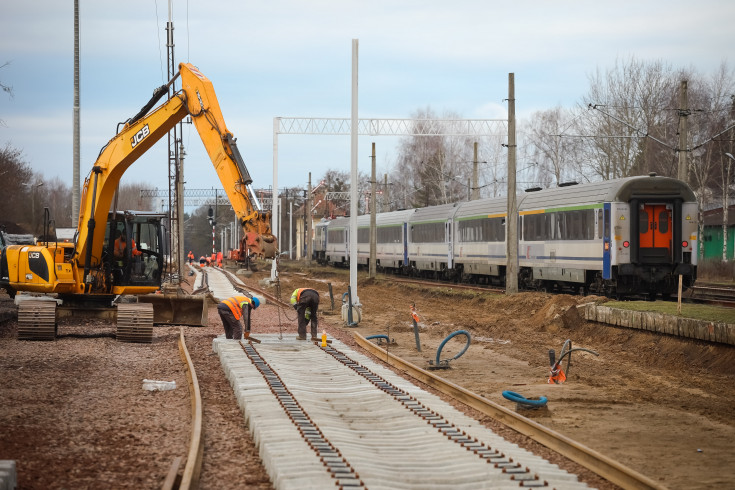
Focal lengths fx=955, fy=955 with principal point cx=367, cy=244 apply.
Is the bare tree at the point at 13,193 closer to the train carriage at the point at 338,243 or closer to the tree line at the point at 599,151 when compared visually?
the tree line at the point at 599,151

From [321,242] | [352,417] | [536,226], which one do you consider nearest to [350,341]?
[352,417]

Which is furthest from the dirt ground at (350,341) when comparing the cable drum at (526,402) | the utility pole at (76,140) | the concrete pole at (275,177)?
the concrete pole at (275,177)

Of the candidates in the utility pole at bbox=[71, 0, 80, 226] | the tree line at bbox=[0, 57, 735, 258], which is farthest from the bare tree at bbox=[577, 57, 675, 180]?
the utility pole at bbox=[71, 0, 80, 226]

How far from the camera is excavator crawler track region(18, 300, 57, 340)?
18578 millimetres

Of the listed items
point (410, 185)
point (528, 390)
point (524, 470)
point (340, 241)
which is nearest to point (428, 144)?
point (410, 185)

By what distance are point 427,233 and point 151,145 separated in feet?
89.6

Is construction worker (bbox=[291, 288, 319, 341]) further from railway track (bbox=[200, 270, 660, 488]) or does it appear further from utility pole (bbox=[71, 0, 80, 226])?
utility pole (bbox=[71, 0, 80, 226])

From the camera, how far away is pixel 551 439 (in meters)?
9.48

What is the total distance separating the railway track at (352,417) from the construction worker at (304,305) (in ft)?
5.20

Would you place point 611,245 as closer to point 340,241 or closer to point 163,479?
point 163,479

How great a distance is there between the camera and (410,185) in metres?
89.3

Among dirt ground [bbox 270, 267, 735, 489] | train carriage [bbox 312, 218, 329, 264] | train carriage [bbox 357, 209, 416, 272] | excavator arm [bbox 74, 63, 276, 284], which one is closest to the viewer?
dirt ground [bbox 270, 267, 735, 489]

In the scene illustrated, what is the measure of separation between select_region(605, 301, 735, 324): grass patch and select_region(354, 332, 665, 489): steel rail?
6049 mm

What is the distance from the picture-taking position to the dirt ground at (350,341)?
864cm
